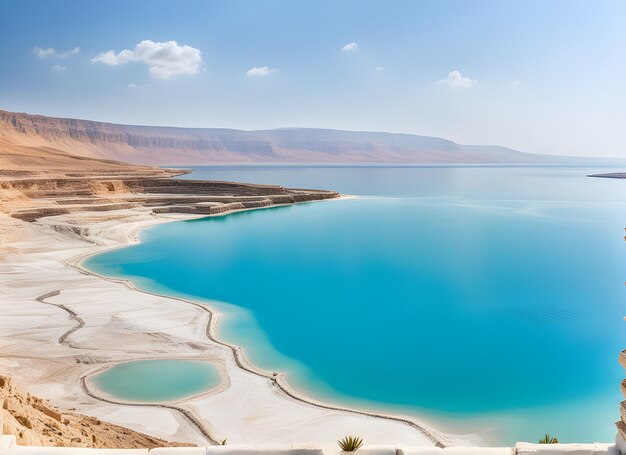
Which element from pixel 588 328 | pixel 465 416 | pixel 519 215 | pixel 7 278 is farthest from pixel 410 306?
pixel 519 215

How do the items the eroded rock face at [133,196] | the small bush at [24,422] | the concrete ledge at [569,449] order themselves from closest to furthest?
1. the concrete ledge at [569,449]
2. the small bush at [24,422]
3. the eroded rock face at [133,196]

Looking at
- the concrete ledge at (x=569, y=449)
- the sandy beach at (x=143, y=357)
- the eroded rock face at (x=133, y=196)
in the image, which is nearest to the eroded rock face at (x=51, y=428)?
the sandy beach at (x=143, y=357)

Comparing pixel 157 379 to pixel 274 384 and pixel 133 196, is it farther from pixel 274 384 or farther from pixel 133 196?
pixel 133 196

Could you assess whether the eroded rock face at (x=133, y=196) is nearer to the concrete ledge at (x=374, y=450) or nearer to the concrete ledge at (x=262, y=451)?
the concrete ledge at (x=374, y=450)

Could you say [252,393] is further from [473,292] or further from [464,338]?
[473,292]

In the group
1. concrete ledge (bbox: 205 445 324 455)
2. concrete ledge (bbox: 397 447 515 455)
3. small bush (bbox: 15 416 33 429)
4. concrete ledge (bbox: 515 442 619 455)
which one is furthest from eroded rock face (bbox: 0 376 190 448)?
concrete ledge (bbox: 515 442 619 455)

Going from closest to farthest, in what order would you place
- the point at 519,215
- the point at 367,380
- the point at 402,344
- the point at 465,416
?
1. the point at 465,416
2. the point at 367,380
3. the point at 402,344
4. the point at 519,215

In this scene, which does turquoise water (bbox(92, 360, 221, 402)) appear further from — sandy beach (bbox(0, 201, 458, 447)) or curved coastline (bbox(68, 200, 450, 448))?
curved coastline (bbox(68, 200, 450, 448))
